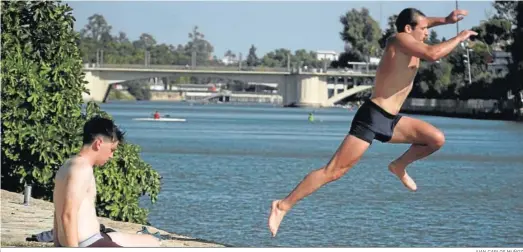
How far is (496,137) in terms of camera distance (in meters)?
78.6

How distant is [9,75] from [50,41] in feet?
3.18

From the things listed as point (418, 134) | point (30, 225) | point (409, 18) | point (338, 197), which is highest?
point (409, 18)

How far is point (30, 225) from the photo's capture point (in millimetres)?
14805

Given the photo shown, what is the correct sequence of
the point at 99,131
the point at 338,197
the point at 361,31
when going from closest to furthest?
the point at 99,131 < the point at 338,197 < the point at 361,31

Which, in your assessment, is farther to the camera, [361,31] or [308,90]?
[361,31]

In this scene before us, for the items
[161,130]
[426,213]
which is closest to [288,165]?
[426,213]

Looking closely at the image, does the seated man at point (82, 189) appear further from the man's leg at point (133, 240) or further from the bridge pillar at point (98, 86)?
the bridge pillar at point (98, 86)

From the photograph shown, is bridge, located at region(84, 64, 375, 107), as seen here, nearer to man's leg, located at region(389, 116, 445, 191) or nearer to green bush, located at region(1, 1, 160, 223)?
green bush, located at region(1, 1, 160, 223)

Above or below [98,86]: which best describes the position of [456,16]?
above

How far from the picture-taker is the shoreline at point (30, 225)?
12.8 meters

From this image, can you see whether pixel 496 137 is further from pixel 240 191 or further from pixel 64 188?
pixel 64 188

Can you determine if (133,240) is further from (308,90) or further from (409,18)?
(308,90)

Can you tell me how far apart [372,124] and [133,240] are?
6.64 feet

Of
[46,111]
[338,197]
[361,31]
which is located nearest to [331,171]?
[46,111]
